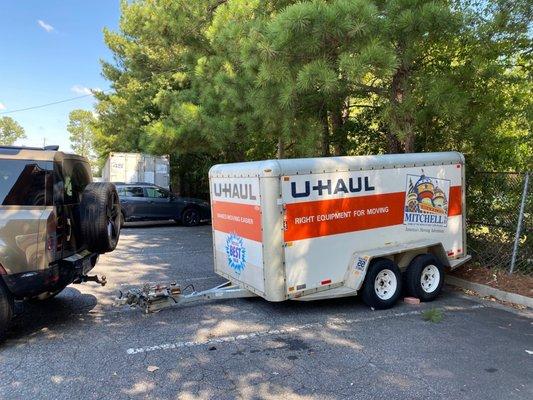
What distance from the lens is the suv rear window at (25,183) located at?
4.90 metres

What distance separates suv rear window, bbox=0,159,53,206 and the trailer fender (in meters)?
3.74

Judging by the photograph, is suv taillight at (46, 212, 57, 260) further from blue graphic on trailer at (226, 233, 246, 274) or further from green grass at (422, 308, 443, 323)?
green grass at (422, 308, 443, 323)

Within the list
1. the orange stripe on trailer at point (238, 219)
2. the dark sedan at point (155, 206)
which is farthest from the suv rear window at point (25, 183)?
the dark sedan at point (155, 206)

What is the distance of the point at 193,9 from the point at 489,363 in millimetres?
8814

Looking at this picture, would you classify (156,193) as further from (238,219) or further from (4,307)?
(4,307)

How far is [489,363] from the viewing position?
4.53 m

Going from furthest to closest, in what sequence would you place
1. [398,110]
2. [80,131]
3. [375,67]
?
[80,131] → [398,110] → [375,67]

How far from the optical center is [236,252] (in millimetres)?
6531

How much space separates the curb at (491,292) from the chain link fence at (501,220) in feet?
2.35

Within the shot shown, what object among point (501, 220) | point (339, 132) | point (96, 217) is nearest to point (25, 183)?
point (96, 217)

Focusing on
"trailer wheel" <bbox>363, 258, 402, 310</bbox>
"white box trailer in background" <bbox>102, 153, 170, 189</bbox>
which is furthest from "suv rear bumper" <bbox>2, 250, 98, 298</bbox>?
"white box trailer in background" <bbox>102, 153, 170, 189</bbox>

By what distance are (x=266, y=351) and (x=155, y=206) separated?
13.0 meters

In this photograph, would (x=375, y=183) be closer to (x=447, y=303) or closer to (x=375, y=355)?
(x=447, y=303)

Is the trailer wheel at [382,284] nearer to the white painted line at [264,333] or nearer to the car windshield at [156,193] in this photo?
the white painted line at [264,333]
